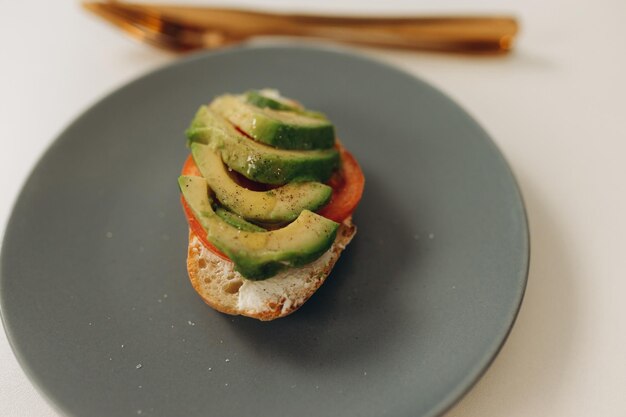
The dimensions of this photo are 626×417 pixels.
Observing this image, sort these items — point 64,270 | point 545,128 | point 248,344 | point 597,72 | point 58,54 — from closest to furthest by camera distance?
point 248,344 < point 64,270 < point 545,128 < point 597,72 < point 58,54

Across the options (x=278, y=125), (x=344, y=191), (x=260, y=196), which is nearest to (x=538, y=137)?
(x=344, y=191)

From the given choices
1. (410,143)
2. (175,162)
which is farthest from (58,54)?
(410,143)

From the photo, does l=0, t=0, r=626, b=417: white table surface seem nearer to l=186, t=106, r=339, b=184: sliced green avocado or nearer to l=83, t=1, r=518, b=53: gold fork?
l=83, t=1, r=518, b=53: gold fork

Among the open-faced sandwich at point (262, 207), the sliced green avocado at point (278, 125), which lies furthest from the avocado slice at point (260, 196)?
the sliced green avocado at point (278, 125)

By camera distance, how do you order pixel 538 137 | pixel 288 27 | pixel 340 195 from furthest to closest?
pixel 288 27 < pixel 538 137 < pixel 340 195

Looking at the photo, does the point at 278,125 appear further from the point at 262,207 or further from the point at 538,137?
the point at 538,137

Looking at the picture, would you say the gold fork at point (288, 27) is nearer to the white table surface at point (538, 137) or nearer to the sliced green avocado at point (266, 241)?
the white table surface at point (538, 137)

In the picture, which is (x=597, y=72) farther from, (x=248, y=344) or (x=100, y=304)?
(x=100, y=304)
